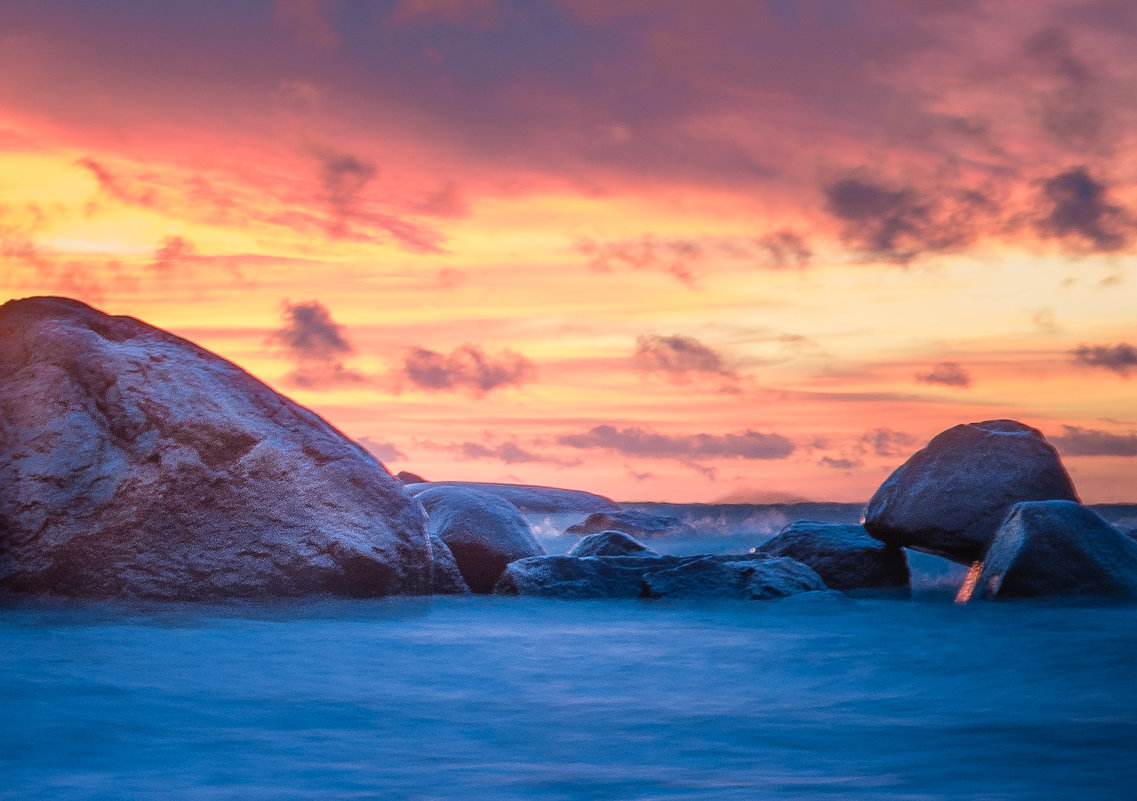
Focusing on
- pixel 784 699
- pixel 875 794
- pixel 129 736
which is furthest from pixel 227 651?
pixel 875 794

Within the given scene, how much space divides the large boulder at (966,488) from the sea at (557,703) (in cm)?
181

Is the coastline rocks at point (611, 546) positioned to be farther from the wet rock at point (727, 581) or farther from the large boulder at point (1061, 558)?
the large boulder at point (1061, 558)

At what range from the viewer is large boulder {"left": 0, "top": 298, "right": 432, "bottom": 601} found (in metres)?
7.31

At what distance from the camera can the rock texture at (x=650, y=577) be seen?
27.5ft

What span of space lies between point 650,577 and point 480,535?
2004 mm

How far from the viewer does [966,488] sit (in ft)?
30.9

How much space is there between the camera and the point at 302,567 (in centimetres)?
762

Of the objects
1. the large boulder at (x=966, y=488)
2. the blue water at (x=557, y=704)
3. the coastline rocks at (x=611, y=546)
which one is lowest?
the blue water at (x=557, y=704)

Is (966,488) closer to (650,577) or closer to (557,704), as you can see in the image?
(650,577)

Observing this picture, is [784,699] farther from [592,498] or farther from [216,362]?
[592,498]

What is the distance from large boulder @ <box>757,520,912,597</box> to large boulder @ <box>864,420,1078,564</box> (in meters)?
0.35

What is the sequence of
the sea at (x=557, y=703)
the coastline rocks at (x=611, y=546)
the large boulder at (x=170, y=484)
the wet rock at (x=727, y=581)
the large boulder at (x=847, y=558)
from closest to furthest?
the sea at (x=557, y=703), the large boulder at (x=170, y=484), the wet rock at (x=727, y=581), the coastline rocks at (x=611, y=546), the large boulder at (x=847, y=558)

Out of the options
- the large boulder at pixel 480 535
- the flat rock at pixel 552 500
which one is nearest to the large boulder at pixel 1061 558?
the large boulder at pixel 480 535

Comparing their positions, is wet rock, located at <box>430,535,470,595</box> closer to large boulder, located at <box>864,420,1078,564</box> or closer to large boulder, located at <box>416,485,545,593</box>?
large boulder, located at <box>416,485,545,593</box>
